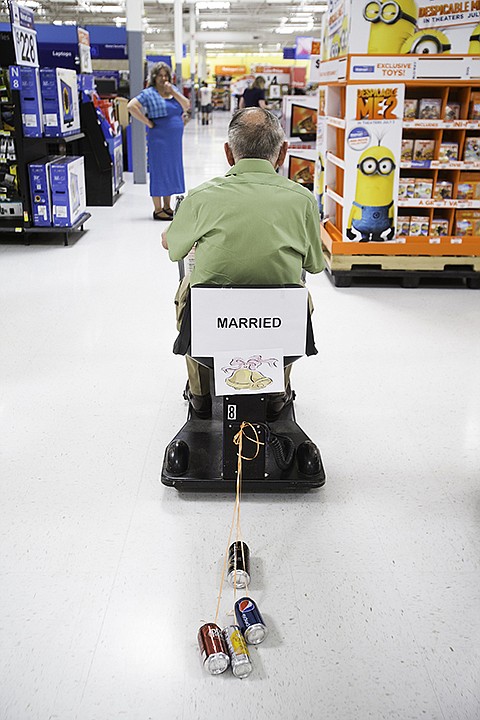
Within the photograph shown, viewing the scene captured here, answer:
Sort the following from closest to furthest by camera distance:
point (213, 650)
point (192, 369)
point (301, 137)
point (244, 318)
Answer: point (213, 650)
point (244, 318)
point (192, 369)
point (301, 137)

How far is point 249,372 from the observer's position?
236 cm

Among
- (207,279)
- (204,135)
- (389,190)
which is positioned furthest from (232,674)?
(204,135)

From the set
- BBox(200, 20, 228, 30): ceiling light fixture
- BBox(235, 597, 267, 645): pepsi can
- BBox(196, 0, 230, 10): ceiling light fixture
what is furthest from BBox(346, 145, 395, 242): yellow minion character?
BBox(200, 20, 228, 30): ceiling light fixture

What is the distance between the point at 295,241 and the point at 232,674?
4.66ft

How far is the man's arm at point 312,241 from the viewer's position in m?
2.46

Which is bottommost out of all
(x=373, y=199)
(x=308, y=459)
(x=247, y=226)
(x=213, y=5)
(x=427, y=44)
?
(x=308, y=459)

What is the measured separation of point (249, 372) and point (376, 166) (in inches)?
132

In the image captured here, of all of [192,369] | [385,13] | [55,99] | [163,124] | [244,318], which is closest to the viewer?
[244,318]

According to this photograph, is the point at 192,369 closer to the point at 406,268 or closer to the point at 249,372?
the point at 249,372

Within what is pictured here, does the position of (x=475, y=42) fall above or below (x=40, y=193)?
above

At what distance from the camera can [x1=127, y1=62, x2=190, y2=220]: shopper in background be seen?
23.4 ft

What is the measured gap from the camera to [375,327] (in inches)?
179

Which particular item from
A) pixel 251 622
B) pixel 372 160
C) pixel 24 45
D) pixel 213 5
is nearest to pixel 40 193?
pixel 24 45

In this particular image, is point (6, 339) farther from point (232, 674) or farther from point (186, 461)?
point (232, 674)
